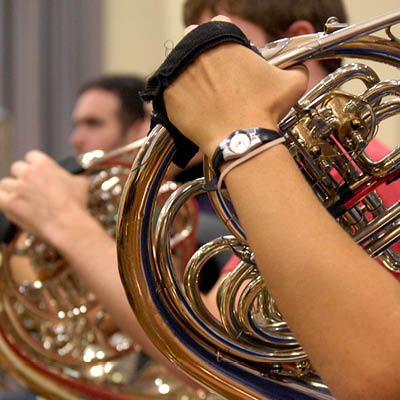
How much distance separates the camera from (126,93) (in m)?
2.04

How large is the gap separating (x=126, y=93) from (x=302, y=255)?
1.70 metres

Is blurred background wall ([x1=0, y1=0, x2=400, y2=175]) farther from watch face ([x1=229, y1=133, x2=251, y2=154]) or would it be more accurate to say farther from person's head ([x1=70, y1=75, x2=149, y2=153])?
watch face ([x1=229, y1=133, x2=251, y2=154])

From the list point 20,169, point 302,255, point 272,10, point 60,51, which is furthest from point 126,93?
point 302,255

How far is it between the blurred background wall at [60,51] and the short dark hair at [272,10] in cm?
224

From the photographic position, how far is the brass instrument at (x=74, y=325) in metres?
1.14

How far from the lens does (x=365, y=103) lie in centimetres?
50

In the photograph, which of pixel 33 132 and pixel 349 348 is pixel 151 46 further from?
pixel 349 348

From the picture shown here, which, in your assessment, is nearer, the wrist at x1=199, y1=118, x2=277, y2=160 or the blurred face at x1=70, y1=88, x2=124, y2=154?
the wrist at x1=199, y1=118, x2=277, y2=160

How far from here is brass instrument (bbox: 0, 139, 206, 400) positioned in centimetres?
114

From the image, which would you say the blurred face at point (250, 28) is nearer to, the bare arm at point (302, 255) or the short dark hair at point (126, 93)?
the bare arm at point (302, 255)

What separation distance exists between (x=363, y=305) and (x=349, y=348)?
0.08ft

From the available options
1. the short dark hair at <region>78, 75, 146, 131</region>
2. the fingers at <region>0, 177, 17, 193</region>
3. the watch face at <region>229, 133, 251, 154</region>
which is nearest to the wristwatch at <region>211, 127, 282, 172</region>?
the watch face at <region>229, 133, 251, 154</region>

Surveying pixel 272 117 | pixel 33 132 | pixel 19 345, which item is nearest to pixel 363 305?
pixel 272 117

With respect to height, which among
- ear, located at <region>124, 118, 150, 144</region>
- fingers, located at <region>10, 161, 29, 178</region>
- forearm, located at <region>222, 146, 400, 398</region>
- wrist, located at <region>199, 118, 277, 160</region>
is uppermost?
ear, located at <region>124, 118, 150, 144</region>
